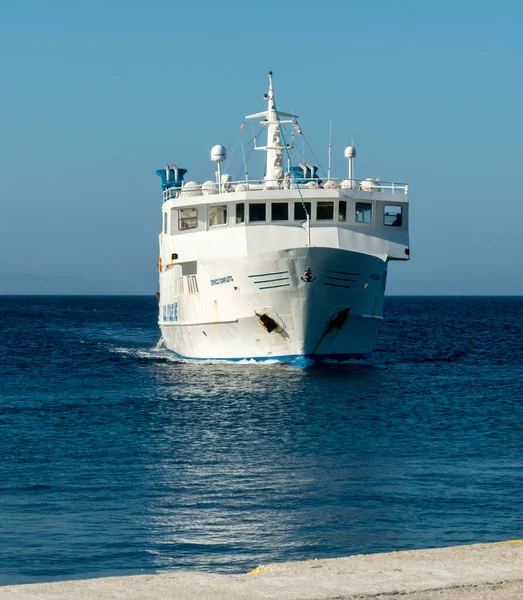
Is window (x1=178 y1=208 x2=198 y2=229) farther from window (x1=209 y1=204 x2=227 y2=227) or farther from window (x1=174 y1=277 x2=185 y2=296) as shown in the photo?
window (x1=174 y1=277 x2=185 y2=296)

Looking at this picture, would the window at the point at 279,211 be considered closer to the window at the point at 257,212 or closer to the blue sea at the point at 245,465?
the window at the point at 257,212

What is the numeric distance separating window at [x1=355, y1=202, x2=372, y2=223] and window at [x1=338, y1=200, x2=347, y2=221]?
0.58 m

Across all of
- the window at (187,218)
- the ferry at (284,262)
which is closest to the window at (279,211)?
the ferry at (284,262)

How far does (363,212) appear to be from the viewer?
35781 mm

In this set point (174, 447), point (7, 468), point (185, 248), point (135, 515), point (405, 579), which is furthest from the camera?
point (185, 248)

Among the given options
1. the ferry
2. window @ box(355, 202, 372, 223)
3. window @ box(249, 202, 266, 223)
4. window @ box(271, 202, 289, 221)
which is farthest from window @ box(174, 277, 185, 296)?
window @ box(355, 202, 372, 223)

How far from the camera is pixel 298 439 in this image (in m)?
21.6

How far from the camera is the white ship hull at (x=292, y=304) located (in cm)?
3181

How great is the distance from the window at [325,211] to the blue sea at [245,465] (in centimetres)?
555

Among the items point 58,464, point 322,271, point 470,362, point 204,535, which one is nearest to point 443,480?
point 204,535

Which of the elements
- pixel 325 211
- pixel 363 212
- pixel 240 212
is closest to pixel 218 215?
pixel 240 212

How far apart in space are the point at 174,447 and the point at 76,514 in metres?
6.48

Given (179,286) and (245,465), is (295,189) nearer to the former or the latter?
(179,286)

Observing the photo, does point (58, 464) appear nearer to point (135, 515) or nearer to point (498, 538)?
point (135, 515)
